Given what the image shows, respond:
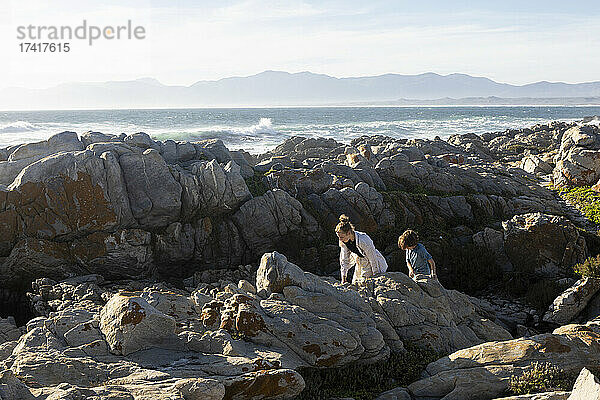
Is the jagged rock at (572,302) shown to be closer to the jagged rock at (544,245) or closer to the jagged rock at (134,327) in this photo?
the jagged rock at (544,245)

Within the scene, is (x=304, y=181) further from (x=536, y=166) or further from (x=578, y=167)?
(x=536, y=166)

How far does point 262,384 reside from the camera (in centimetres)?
693

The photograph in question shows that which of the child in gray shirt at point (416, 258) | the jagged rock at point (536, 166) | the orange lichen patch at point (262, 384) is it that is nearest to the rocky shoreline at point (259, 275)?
the orange lichen patch at point (262, 384)

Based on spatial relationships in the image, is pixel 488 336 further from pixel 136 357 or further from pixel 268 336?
pixel 136 357

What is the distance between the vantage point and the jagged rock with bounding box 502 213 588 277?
15945mm

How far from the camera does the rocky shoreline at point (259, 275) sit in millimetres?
7621

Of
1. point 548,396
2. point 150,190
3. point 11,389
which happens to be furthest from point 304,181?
point 11,389

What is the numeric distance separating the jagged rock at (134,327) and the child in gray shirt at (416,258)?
5945mm

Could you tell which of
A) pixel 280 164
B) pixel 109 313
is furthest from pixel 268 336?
pixel 280 164

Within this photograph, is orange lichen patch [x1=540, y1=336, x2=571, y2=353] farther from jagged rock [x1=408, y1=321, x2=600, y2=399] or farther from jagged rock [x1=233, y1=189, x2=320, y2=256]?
jagged rock [x1=233, y1=189, x2=320, y2=256]

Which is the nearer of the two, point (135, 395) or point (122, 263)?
point (135, 395)

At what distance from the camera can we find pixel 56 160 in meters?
15.6

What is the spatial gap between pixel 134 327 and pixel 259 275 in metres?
3.53

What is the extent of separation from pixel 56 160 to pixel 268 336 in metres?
10.9
